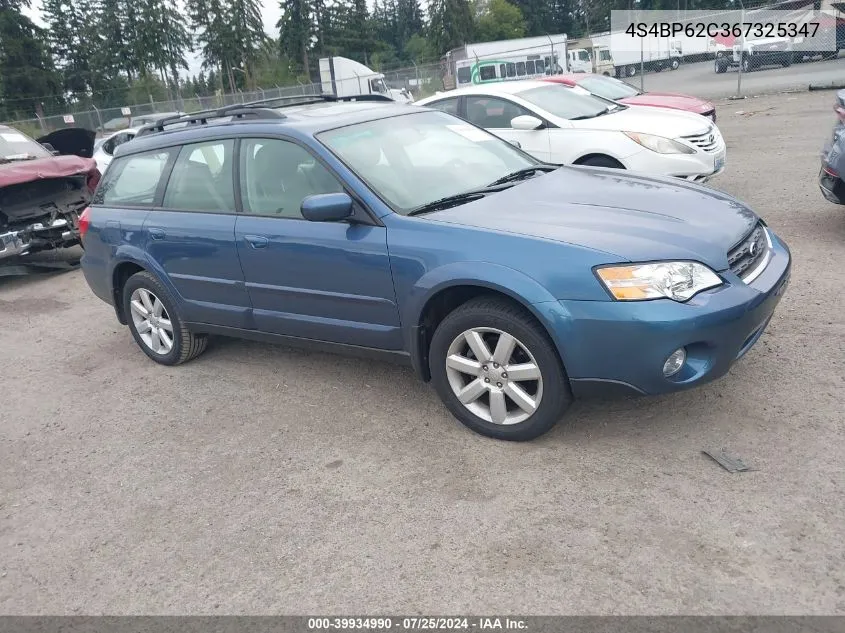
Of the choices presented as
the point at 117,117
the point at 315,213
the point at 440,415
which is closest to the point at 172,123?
the point at 315,213

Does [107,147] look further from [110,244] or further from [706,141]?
[706,141]

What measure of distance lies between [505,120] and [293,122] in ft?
15.6

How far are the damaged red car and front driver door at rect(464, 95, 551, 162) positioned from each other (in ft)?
16.6

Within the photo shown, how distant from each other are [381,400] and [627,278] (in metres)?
1.78

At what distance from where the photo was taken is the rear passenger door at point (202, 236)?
4480 mm

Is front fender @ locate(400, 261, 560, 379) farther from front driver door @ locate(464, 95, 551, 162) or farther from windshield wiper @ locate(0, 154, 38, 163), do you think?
windshield wiper @ locate(0, 154, 38, 163)

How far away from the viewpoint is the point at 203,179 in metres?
4.70

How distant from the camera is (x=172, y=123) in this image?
5.25m

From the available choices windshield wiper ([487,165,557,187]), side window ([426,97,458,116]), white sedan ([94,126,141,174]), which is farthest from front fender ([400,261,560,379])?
white sedan ([94,126,141,174])

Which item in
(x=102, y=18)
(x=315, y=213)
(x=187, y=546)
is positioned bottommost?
(x=187, y=546)

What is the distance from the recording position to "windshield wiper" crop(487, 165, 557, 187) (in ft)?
13.9

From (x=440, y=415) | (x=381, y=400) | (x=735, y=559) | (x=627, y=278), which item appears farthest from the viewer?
(x=381, y=400)

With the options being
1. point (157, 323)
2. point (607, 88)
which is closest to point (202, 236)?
point (157, 323)

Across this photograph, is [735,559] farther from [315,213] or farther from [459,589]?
[315,213]
